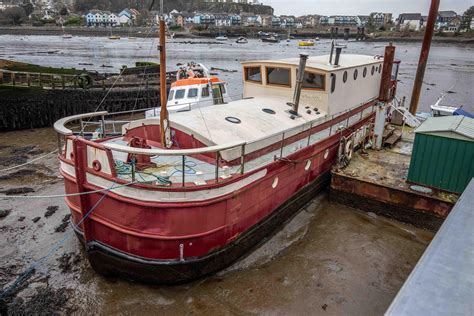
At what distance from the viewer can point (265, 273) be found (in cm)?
828

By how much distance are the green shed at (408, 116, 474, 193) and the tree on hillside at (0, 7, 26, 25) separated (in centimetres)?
19766

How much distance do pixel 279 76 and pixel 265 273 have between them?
6.43 m

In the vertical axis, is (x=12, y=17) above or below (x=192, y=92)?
above

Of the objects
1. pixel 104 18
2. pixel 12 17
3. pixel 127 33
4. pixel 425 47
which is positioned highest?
pixel 104 18

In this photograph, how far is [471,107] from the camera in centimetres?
3138

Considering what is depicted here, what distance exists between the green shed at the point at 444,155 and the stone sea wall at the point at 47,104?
13.6 meters

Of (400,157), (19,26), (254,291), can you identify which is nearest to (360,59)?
(400,157)

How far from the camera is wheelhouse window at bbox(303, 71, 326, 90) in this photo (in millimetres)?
11141

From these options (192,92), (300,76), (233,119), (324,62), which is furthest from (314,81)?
(192,92)

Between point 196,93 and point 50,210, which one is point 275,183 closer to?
point 50,210

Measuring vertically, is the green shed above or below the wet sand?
above

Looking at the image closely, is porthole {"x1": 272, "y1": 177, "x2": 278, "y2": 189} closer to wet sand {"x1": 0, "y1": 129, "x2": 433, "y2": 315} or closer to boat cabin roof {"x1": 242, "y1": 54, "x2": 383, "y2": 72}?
wet sand {"x1": 0, "y1": 129, "x2": 433, "y2": 315}

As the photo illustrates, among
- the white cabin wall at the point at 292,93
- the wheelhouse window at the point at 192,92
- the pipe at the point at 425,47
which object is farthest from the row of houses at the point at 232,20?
the white cabin wall at the point at 292,93

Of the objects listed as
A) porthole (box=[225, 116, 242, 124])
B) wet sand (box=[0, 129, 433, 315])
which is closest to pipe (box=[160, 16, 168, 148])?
porthole (box=[225, 116, 242, 124])
